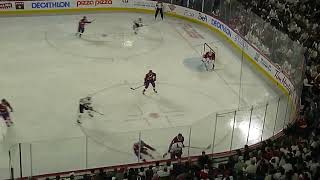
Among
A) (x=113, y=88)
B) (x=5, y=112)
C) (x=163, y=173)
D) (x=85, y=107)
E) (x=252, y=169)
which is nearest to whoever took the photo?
(x=252, y=169)

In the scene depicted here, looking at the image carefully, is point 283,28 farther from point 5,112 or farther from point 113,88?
point 5,112

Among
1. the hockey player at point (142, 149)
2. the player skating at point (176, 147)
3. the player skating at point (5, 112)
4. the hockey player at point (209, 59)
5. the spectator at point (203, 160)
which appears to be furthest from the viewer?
the hockey player at point (209, 59)

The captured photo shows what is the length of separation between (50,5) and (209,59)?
7622 millimetres

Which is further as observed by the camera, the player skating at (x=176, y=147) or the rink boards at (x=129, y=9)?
the rink boards at (x=129, y=9)

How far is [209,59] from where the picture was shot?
18.7m

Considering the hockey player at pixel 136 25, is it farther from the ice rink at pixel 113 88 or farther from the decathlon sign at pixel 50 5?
the decathlon sign at pixel 50 5

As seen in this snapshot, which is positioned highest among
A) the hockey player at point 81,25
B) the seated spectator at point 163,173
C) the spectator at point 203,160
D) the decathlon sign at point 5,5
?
the decathlon sign at point 5,5

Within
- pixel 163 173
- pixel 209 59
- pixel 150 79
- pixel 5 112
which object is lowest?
pixel 163 173

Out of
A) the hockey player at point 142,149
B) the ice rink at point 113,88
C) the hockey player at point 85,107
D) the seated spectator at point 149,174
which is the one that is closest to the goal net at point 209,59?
the ice rink at point 113,88

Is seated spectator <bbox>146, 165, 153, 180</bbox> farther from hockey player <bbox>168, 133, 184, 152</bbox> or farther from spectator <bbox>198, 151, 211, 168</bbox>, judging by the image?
hockey player <bbox>168, 133, 184, 152</bbox>

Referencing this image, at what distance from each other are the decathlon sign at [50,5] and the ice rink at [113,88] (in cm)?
47

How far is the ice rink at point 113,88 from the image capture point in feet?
42.3

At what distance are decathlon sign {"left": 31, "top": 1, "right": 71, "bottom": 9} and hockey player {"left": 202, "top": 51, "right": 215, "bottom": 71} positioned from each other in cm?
700

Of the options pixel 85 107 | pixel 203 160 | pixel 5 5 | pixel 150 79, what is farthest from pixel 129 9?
pixel 203 160
